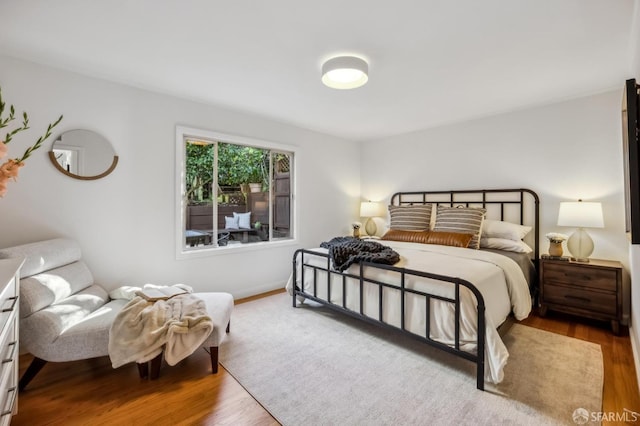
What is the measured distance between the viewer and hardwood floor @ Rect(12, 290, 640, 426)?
1648mm

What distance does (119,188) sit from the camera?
108 inches

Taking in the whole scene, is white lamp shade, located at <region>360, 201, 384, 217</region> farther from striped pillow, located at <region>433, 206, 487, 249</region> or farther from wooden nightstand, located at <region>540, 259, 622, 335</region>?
wooden nightstand, located at <region>540, 259, 622, 335</region>

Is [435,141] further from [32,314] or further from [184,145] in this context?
[32,314]

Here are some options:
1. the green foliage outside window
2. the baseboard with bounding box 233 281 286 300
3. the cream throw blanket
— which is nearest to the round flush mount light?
the green foliage outside window

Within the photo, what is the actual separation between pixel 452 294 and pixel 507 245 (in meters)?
1.63

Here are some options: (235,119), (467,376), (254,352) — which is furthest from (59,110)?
(467,376)

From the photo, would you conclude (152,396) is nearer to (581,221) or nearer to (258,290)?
(258,290)

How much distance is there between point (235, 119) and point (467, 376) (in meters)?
3.47

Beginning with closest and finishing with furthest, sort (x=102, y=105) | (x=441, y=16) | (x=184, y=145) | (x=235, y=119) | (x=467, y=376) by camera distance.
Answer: (x=441, y=16) → (x=467, y=376) → (x=102, y=105) → (x=184, y=145) → (x=235, y=119)

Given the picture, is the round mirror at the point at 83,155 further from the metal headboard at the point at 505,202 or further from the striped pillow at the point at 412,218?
the metal headboard at the point at 505,202

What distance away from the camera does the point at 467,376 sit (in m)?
2.00

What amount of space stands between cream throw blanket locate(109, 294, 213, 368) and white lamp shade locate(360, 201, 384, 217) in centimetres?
322

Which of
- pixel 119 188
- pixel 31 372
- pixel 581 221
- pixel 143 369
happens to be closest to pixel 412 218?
pixel 581 221

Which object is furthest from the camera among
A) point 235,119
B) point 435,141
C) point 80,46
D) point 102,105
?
point 435,141
